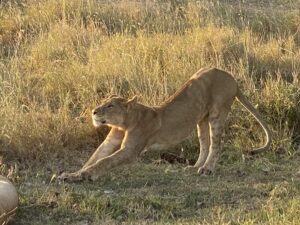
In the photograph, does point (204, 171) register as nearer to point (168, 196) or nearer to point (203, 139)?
point (203, 139)

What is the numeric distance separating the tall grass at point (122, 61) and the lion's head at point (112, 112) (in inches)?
33.4

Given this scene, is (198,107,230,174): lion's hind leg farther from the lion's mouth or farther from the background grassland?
the lion's mouth

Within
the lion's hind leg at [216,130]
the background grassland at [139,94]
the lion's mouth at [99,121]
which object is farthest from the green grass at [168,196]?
the lion's mouth at [99,121]

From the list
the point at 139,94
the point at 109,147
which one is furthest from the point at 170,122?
the point at 139,94

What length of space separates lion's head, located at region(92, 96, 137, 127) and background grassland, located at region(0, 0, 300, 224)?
1.61 feet

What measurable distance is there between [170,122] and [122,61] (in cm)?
206

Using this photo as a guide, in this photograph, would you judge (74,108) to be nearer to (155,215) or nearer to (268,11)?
(155,215)

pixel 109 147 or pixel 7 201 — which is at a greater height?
pixel 7 201

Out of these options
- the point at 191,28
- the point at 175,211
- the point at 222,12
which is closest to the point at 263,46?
the point at 191,28

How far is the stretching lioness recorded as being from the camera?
6.16m

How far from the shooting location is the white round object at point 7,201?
16.3ft

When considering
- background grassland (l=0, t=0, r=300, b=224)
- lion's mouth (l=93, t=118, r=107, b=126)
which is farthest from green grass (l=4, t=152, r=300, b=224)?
lion's mouth (l=93, t=118, r=107, b=126)

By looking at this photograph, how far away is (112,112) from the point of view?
6.17m

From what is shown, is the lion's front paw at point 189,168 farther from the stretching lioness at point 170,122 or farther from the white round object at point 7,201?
the white round object at point 7,201
